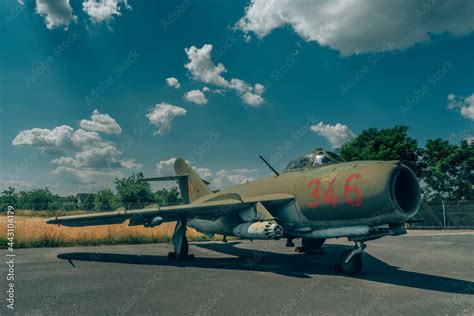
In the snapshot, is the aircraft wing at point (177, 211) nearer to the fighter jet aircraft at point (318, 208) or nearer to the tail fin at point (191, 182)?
the fighter jet aircraft at point (318, 208)

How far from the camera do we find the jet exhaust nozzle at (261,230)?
9.11 metres

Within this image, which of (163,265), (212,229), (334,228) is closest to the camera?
(334,228)

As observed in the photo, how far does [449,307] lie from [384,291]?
142cm

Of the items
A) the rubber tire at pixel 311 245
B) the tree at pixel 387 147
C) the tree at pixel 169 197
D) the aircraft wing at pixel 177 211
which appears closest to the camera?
the aircraft wing at pixel 177 211

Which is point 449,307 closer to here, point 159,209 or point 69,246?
point 159,209

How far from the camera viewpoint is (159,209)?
11570 millimetres

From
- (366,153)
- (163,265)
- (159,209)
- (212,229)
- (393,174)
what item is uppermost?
(366,153)

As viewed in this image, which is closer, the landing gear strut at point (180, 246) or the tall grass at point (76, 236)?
the landing gear strut at point (180, 246)

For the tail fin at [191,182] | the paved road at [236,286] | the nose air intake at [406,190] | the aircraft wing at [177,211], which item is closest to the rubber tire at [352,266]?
the paved road at [236,286]

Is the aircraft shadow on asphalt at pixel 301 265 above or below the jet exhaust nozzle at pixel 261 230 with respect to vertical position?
below

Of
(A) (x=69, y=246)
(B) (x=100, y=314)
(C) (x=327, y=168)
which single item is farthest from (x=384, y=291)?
(A) (x=69, y=246)

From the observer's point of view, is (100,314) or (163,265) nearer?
(100,314)

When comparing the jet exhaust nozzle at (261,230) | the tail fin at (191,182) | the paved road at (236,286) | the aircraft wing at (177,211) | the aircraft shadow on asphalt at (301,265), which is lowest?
the aircraft shadow on asphalt at (301,265)

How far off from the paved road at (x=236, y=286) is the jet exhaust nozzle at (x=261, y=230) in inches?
42.6
